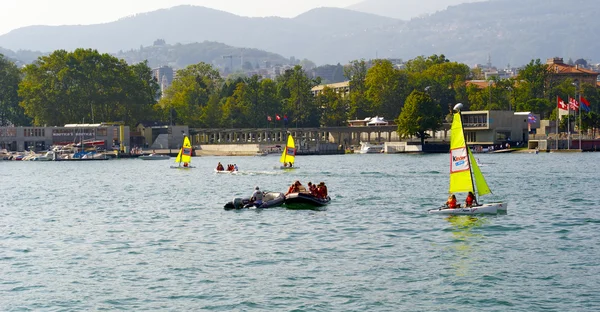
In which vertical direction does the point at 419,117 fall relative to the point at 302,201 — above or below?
above

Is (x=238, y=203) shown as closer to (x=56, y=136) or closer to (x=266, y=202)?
(x=266, y=202)

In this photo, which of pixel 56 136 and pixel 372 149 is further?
pixel 56 136

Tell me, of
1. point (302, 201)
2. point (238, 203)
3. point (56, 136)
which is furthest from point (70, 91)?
point (302, 201)

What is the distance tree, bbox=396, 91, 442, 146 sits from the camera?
174 m

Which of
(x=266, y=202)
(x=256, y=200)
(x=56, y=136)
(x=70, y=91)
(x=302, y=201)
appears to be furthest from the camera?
(x=70, y=91)

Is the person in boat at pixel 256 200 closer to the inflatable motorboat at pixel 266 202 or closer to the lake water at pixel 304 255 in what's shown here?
the inflatable motorboat at pixel 266 202

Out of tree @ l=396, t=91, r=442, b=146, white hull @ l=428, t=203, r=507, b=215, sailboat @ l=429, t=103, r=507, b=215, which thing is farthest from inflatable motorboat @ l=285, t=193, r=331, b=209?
tree @ l=396, t=91, r=442, b=146

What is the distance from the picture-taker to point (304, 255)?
42062 millimetres

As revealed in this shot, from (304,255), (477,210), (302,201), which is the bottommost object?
(304,255)

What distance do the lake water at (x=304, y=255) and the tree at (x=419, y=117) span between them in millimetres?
97715

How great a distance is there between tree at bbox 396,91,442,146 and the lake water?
97.7 metres

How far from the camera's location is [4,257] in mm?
43500

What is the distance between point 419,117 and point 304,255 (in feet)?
440

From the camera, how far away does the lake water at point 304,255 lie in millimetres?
33188
